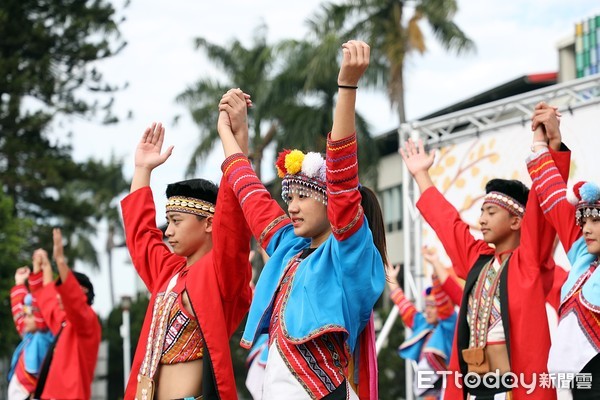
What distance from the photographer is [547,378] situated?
505 centimetres

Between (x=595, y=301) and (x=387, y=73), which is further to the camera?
(x=387, y=73)

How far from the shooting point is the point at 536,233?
519 centimetres

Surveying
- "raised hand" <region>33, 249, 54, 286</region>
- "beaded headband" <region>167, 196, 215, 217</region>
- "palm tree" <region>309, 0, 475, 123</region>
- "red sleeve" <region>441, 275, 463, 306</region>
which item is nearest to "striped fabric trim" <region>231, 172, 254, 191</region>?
"beaded headband" <region>167, 196, 215, 217</region>

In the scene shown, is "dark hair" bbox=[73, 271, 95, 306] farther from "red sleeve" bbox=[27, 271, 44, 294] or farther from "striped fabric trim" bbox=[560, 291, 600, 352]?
"striped fabric trim" bbox=[560, 291, 600, 352]

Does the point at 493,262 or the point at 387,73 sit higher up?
the point at 387,73

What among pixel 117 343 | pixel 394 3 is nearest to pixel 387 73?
pixel 394 3

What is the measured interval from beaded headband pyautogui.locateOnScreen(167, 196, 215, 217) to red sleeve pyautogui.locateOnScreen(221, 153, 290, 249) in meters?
0.51

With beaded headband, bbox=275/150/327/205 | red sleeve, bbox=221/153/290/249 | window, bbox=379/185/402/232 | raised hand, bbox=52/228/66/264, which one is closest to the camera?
beaded headband, bbox=275/150/327/205

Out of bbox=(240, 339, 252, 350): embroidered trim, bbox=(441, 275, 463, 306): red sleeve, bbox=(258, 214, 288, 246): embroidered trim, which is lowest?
bbox=(240, 339, 252, 350): embroidered trim

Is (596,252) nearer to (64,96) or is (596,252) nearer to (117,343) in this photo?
(64,96)

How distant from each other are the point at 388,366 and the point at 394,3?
303 inches

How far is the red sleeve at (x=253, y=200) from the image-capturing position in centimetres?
427

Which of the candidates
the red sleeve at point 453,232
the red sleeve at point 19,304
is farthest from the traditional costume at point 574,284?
the red sleeve at point 19,304

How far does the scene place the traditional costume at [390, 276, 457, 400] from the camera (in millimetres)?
8492
